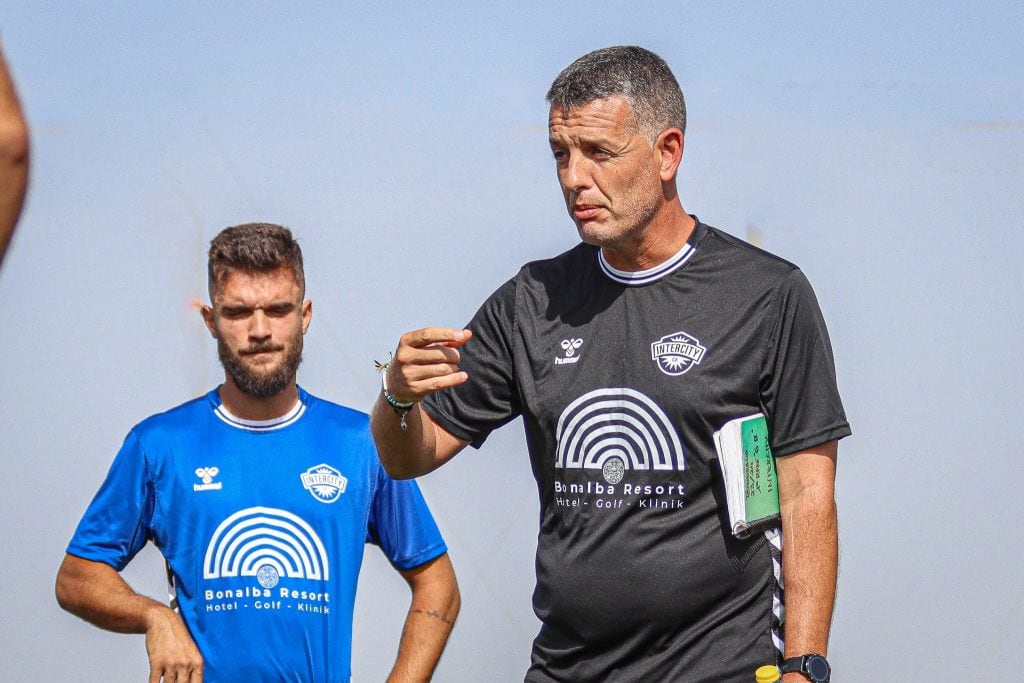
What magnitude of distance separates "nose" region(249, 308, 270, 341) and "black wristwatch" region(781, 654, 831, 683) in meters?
1.83

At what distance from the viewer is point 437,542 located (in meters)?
4.02

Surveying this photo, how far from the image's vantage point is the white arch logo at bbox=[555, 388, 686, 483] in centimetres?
284

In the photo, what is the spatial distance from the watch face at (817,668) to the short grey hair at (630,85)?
106cm

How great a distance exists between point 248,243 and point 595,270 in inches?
53.9

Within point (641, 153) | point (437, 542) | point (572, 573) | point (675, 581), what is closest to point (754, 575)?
point (675, 581)

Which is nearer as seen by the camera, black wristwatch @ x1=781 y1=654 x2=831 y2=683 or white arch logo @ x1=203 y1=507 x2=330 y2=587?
black wristwatch @ x1=781 y1=654 x2=831 y2=683

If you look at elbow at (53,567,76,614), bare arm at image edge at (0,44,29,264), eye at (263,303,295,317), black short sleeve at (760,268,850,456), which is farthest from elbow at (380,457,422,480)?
bare arm at image edge at (0,44,29,264)

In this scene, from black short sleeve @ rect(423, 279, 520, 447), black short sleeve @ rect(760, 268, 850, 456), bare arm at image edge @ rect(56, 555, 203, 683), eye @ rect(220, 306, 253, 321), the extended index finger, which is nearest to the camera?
the extended index finger

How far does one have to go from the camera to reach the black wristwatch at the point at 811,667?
2717 mm

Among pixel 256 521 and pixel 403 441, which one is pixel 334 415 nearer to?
pixel 256 521

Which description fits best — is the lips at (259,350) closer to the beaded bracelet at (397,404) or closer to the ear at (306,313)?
the ear at (306,313)

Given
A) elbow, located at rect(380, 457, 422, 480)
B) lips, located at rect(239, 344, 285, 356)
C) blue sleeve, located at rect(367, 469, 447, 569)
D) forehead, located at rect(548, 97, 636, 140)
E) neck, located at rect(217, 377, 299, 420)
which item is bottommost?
blue sleeve, located at rect(367, 469, 447, 569)

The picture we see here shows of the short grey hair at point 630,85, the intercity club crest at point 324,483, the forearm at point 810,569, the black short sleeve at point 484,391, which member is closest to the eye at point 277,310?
the intercity club crest at point 324,483

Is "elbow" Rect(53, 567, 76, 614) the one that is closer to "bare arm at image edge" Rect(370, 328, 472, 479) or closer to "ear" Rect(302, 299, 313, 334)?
"ear" Rect(302, 299, 313, 334)
